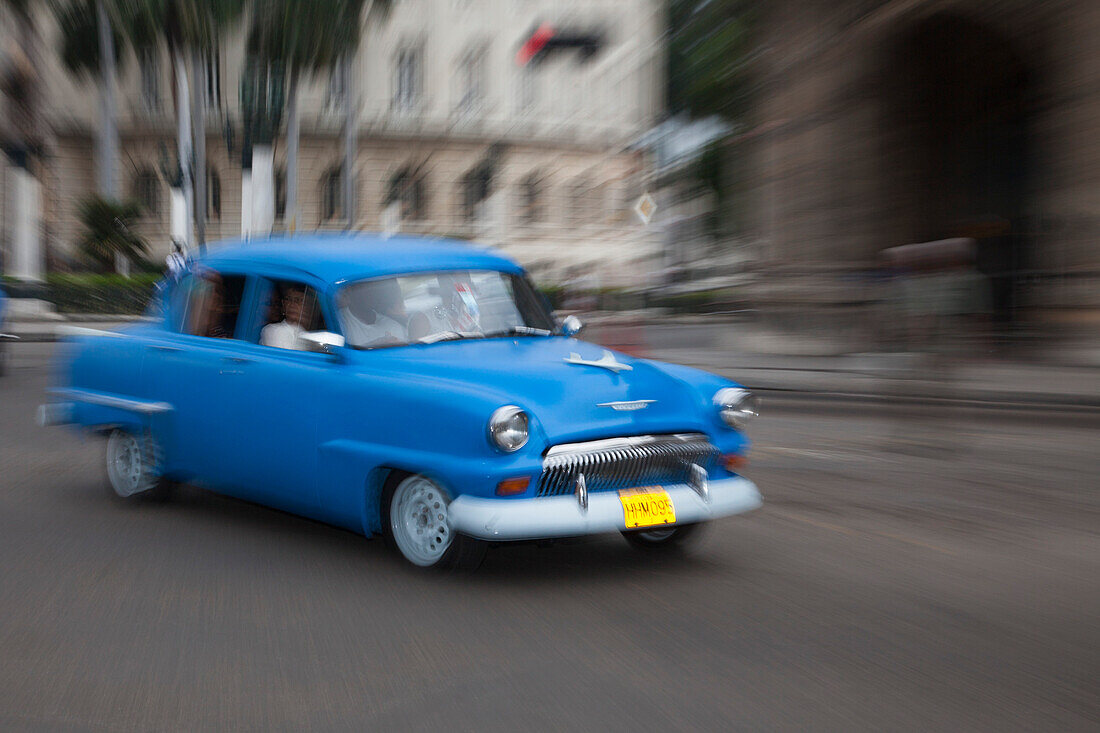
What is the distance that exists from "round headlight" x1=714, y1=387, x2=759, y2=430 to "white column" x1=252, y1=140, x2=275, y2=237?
35364mm

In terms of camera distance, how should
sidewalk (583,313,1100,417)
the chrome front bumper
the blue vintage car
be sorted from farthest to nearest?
sidewalk (583,313,1100,417)
the blue vintage car
the chrome front bumper

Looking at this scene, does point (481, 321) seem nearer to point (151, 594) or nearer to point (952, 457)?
point (151, 594)

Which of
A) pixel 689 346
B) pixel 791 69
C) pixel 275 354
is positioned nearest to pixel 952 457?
pixel 275 354

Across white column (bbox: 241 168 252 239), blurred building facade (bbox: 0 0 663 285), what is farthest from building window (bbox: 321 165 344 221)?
white column (bbox: 241 168 252 239)

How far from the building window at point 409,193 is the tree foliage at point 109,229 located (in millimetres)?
21301

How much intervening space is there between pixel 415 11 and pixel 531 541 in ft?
175

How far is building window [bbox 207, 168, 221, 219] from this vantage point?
55000 mm

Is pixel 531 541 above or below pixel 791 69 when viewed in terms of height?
below

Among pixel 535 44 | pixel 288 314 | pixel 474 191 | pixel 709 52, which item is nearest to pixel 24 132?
pixel 474 191

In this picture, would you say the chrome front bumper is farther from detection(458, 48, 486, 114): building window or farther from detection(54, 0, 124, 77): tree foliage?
detection(458, 48, 486, 114): building window

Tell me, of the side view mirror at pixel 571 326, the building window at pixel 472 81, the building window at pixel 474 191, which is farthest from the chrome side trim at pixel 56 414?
the building window at pixel 474 191

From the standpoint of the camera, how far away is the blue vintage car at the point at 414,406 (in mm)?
5488

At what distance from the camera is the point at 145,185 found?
5391 cm

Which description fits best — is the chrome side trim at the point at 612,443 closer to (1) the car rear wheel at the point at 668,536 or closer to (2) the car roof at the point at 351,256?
(1) the car rear wheel at the point at 668,536
